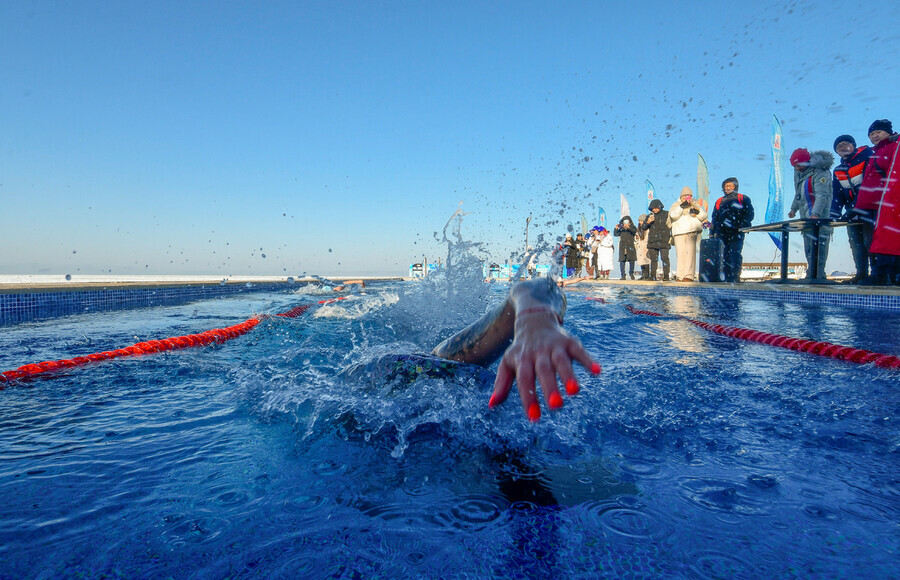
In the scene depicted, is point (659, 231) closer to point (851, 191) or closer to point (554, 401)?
point (851, 191)

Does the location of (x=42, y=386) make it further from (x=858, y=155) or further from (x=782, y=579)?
(x=858, y=155)

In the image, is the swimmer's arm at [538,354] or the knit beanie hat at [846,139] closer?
the swimmer's arm at [538,354]

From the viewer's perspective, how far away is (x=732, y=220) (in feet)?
34.0

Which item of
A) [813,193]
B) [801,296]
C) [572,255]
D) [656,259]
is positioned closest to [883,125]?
[813,193]

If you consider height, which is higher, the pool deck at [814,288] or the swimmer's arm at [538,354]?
the swimmer's arm at [538,354]

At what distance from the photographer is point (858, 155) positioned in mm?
7617

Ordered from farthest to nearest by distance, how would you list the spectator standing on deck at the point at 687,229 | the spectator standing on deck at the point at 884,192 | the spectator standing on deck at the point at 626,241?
the spectator standing on deck at the point at 626,241, the spectator standing on deck at the point at 687,229, the spectator standing on deck at the point at 884,192

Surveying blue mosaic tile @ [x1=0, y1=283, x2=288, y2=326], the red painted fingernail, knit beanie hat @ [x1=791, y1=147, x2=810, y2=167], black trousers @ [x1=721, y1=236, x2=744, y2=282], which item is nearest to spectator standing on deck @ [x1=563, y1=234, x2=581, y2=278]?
black trousers @ [x1=721, y1=236, x2=744, y2=282]

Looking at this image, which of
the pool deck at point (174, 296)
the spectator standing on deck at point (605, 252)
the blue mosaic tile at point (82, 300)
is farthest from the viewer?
the spectator standing on deck at point (605, 252)

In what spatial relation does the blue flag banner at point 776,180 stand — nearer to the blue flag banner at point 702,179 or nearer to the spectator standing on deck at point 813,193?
the blue flag banner at point 702,179

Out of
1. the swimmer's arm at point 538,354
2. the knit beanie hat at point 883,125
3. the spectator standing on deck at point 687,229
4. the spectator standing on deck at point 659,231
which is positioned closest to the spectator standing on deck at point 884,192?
the knit beanie hat at point 883,125

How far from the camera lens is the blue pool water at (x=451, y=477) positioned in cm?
124

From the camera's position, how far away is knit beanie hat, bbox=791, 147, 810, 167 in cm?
873

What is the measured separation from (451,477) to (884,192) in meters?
8.84
